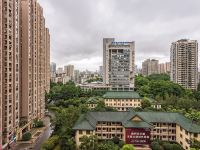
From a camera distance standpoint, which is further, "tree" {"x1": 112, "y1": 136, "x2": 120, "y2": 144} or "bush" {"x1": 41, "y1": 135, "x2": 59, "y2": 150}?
"tree" {"x1": 112, "y1": 136, "x2": 120, "y2": 144}

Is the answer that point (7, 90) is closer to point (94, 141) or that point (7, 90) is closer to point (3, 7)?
point (3, 7)

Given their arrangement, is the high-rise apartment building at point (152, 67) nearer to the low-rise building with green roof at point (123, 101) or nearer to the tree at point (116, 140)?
the low-rise building with green roof at point (123, 101)

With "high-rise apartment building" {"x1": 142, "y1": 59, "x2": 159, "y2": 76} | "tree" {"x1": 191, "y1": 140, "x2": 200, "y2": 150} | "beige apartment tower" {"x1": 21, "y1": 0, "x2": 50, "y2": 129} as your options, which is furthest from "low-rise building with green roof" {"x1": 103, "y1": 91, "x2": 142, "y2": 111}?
"high-rise apartment building" {"x1": 142, "y1": 59, "x2": 159, "y2": 76}

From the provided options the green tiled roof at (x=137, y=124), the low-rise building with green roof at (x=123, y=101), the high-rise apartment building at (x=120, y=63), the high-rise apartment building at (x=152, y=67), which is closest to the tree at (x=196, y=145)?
the green tiled roof at (x=137, y=124)

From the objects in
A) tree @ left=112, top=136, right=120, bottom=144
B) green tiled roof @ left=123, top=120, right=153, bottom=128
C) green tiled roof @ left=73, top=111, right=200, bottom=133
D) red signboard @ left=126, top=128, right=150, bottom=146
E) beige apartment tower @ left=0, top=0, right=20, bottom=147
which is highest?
beige apartment tower @ left=0, top=0, right=20, bottom=147

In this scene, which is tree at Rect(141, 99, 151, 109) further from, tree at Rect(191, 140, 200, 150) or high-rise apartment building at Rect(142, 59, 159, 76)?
high-rise apartment building at Rect(142, 59, 159, 76)
